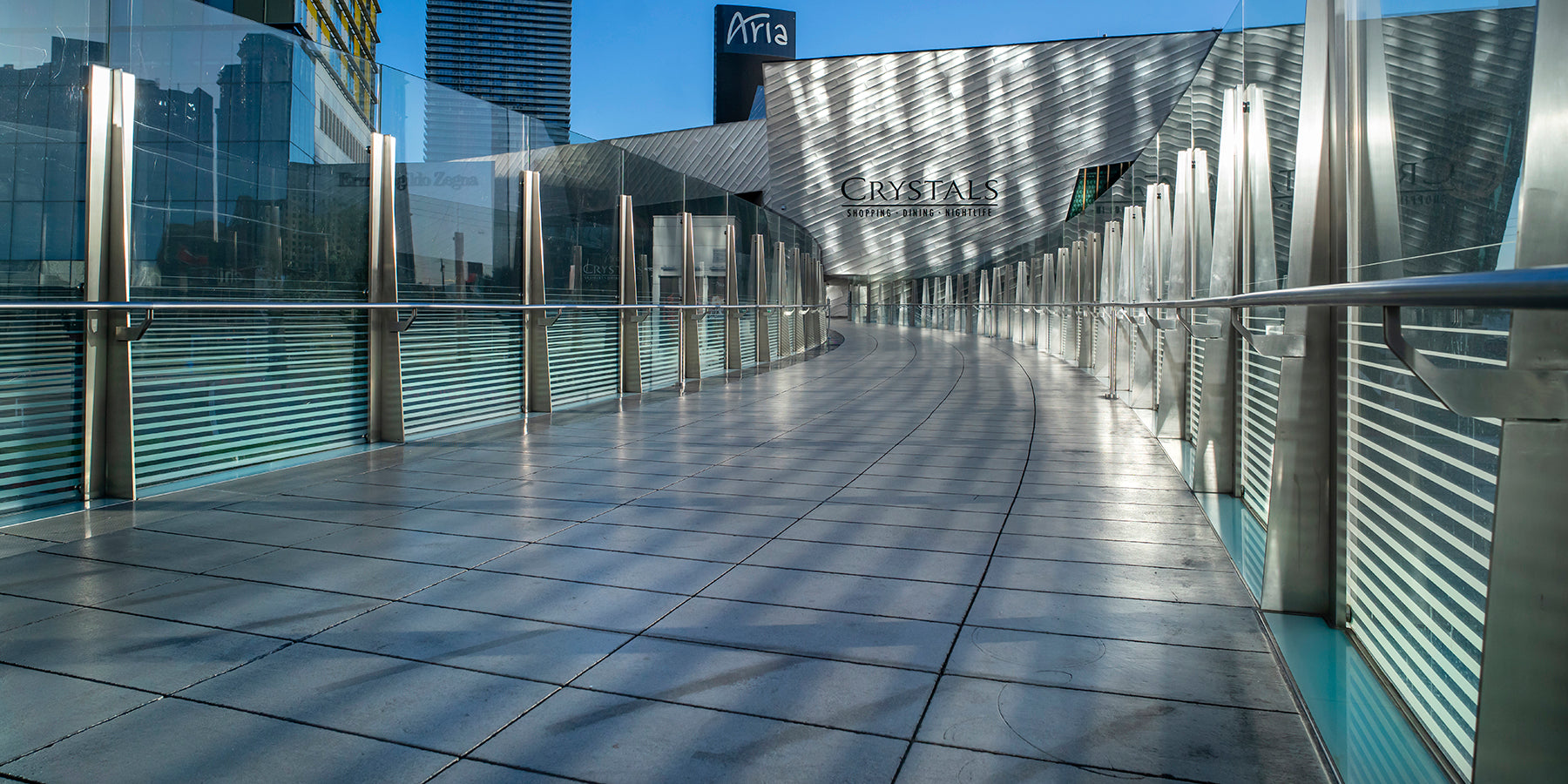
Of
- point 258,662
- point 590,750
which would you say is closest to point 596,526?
point 258,662

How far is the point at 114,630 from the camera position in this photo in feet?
9.64

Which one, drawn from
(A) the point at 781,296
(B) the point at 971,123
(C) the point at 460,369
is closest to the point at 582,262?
(C) the point at 460,369

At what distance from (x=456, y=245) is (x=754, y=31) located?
10977 cm

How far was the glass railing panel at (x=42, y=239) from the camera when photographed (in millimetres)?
4488

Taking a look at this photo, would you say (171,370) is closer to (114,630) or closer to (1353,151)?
(114,630)

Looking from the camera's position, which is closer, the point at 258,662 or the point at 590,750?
the point at 590,750

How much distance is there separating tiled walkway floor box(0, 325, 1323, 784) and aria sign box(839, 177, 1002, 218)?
122 ft

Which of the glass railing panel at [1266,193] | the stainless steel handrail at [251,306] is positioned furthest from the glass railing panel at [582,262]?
the glass railing panel at [1266,193]

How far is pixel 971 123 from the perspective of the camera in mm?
38156

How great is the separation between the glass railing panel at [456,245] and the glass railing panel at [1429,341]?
593 centimetres

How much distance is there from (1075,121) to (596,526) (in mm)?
36536

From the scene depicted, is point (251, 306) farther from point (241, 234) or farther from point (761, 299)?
point (761, 299)

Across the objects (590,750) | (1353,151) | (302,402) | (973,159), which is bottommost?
(590,750)

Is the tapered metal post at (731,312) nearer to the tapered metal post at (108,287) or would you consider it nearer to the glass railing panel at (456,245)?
the glass railing panel at (456,245)
